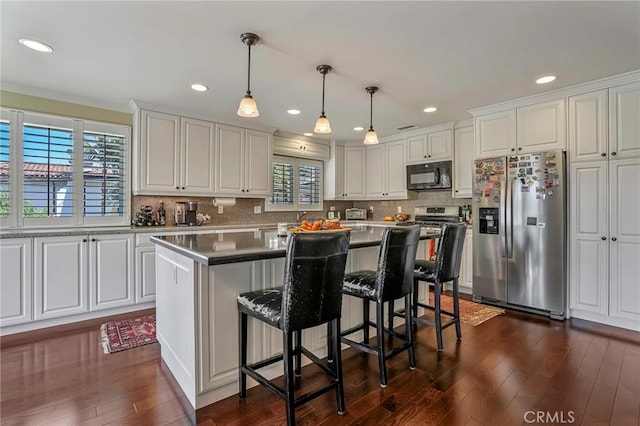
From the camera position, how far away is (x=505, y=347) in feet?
8.62

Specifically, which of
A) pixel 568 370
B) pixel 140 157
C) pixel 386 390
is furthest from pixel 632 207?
pixel 140 157

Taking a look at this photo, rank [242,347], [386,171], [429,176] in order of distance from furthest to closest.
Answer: [386,171] → [429,176] → [242,347]

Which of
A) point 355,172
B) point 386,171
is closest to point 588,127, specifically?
point 386,171

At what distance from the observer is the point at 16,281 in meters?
2.96

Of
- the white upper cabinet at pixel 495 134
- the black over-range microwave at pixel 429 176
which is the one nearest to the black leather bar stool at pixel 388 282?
the white upper cabinet at pixel 495 134

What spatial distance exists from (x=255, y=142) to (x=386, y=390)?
3.70 metres

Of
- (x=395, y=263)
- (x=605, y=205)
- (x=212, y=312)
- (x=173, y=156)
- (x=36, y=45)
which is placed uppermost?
(x=36, y=45)

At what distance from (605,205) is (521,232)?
749 millimetres

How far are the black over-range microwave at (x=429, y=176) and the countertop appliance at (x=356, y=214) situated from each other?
112cm

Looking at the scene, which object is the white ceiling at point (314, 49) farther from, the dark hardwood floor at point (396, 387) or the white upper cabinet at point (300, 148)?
the dark hardwood floor at point (396, 387)

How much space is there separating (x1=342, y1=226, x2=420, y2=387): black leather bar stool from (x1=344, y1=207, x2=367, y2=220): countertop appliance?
12.1 feet

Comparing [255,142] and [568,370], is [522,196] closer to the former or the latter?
[568,370]

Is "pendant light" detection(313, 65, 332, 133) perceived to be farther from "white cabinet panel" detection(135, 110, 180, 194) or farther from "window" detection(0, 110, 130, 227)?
"window" detection(0, 110, 130, 227)

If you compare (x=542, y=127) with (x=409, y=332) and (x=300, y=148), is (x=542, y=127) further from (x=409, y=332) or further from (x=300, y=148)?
(x=300, y=148)
